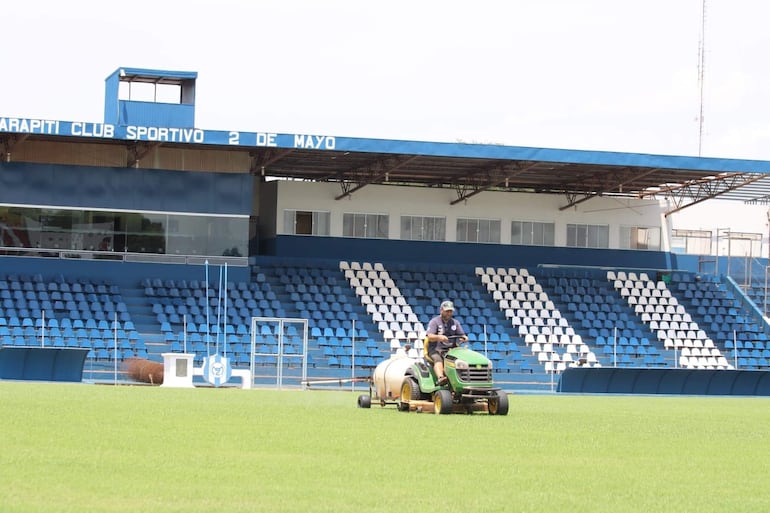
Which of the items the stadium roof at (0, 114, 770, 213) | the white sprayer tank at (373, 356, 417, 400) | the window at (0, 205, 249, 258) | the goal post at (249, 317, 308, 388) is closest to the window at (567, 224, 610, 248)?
the stadium roof at (0, 114, 770, 213)

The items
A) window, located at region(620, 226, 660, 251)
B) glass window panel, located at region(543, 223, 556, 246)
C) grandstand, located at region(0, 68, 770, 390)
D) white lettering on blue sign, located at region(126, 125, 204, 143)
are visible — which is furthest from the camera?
window, located at region(620, 226, 660, 251)

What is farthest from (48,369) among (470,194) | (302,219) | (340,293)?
(470,194)

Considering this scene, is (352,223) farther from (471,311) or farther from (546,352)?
(546,352)

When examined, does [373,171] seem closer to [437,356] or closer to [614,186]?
[614,186]

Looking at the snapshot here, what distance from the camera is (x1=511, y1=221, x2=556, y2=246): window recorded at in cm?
5212

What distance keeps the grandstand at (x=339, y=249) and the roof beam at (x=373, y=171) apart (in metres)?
0.11

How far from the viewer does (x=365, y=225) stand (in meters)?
50.2

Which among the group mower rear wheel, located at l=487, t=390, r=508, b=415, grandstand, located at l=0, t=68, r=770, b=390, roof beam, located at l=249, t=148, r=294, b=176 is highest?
roof beam, located at l=249, t=148, r=294, b=176

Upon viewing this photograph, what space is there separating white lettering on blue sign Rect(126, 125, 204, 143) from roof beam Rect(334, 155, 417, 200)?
24.2ft

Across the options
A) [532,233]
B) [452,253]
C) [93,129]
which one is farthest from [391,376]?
[532,233]

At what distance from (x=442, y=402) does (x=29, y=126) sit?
24.0 meters

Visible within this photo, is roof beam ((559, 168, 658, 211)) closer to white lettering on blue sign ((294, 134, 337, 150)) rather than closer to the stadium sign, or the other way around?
white lettering on blue sign ((294, 134, 337, 150))

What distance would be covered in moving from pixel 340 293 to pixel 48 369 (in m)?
12.6

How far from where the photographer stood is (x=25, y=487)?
9906 millimetres
